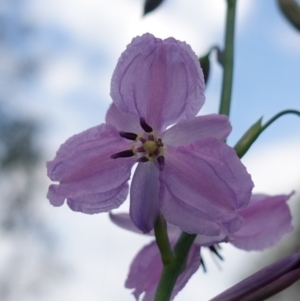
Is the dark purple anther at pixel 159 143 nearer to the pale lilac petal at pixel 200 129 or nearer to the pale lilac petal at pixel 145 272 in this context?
the pale lilac petal at pixel 200 129

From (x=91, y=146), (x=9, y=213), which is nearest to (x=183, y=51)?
(x=91, y=146)

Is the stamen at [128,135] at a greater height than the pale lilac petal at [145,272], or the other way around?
the stamen at [128,135]

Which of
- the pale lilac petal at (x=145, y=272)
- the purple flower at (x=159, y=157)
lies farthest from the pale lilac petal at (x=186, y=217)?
the pale lilac petal at (x=145, y=272)

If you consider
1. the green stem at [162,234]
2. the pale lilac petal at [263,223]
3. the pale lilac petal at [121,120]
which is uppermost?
the pale lilac petal at [121,120]

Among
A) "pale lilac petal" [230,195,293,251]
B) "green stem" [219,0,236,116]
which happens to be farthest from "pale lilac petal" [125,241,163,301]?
"green stem" [219,0,236,116]

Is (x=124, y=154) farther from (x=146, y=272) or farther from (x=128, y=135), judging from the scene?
(x=146, y=272)

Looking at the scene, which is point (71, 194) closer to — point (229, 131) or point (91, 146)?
point (91, 146)

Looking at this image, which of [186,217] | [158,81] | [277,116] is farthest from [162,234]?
[277,116]
